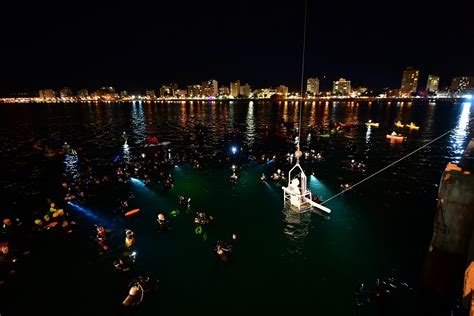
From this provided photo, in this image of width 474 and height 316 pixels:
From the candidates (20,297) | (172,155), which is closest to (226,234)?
(20,297)

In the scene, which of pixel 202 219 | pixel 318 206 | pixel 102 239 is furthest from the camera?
pixel 318 206

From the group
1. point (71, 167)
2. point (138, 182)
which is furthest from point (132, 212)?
point (71, 167)

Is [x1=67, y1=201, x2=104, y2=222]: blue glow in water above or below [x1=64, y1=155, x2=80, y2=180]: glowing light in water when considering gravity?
above

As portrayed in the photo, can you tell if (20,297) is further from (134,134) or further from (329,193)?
(134,134)

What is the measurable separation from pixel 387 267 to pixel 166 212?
724 inches

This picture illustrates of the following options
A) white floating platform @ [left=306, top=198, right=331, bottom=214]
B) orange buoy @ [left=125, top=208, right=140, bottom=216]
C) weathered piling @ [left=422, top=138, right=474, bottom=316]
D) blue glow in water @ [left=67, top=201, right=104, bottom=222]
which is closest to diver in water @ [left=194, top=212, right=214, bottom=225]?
orange buoy @ [left=125, top=208, right=140, bottom=216]

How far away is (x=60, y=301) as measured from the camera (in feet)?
51.2

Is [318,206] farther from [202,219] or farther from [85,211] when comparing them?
[85,211]

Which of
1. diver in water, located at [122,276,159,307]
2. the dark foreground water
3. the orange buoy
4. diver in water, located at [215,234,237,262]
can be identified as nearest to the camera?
diver in water, located at [122,276,159,307]

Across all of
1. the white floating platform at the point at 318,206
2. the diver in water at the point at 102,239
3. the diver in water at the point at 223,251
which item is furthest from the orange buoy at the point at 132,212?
the white floating platform at the point at 318,206

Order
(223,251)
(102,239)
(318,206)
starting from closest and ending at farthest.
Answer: (223,251), (102,239), (318,206)

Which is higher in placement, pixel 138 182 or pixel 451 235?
pixel 451 235

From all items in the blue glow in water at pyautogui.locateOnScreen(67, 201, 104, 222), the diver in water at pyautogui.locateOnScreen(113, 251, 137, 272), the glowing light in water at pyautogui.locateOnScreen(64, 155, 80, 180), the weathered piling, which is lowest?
the glowing light in water at pyautogui.locateOnScreen(64, 155, 80, 180)

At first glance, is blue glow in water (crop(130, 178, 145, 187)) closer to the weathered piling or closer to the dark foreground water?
the dark foreground water
